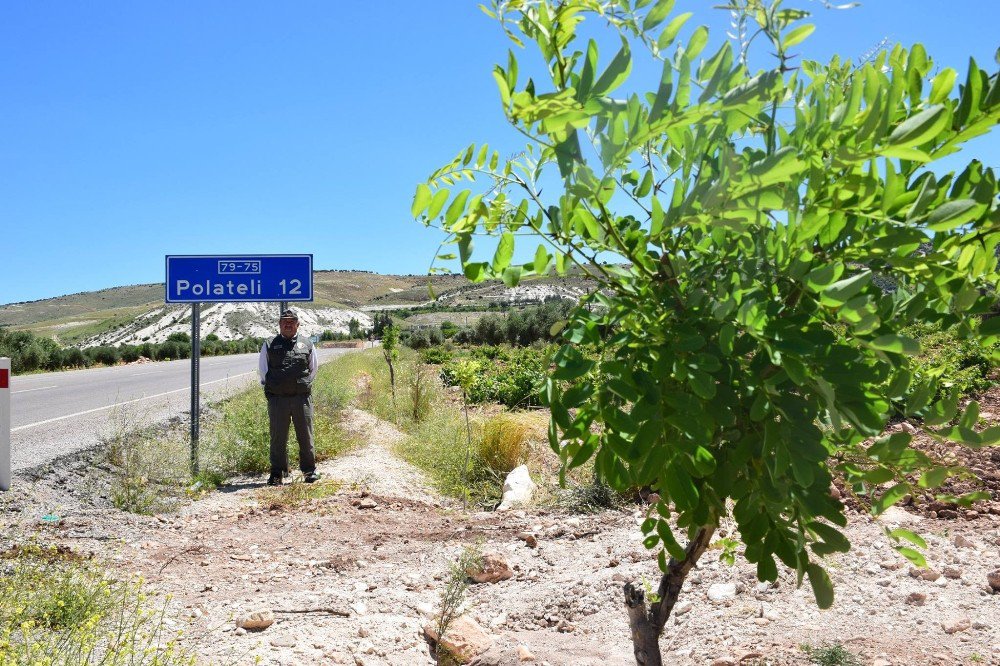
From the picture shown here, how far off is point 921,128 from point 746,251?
404 millimetres

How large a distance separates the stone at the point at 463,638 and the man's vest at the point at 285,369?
13.8ft

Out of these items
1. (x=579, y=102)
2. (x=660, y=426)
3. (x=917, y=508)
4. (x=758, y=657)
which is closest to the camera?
(x=579, y=102)

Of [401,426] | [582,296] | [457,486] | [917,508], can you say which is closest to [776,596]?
[917,508]

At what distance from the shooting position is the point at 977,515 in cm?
450

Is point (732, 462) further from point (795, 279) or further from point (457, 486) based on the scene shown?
point (457, 486)

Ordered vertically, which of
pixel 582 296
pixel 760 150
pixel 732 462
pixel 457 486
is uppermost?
pixel 760 150

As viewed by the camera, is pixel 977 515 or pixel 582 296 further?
pixel 977 515

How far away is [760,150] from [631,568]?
3378mm

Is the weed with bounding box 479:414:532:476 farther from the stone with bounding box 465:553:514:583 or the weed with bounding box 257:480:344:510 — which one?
the stone with bounding box 465:553:514:583

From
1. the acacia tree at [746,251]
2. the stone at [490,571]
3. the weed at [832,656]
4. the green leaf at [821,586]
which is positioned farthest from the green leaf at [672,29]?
the stone at [490,571]

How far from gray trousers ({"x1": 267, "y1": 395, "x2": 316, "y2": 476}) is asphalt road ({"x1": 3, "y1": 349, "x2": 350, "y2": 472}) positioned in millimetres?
1399

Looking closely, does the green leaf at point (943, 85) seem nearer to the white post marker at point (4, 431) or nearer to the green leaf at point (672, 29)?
the green leaf at point (672, 29)

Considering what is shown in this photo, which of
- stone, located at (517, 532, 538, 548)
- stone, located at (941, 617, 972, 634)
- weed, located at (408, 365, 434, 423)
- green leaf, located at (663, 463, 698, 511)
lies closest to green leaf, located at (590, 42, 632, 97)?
green leaf, located at (663, 463, 698, 511)

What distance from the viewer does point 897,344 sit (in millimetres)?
1060
